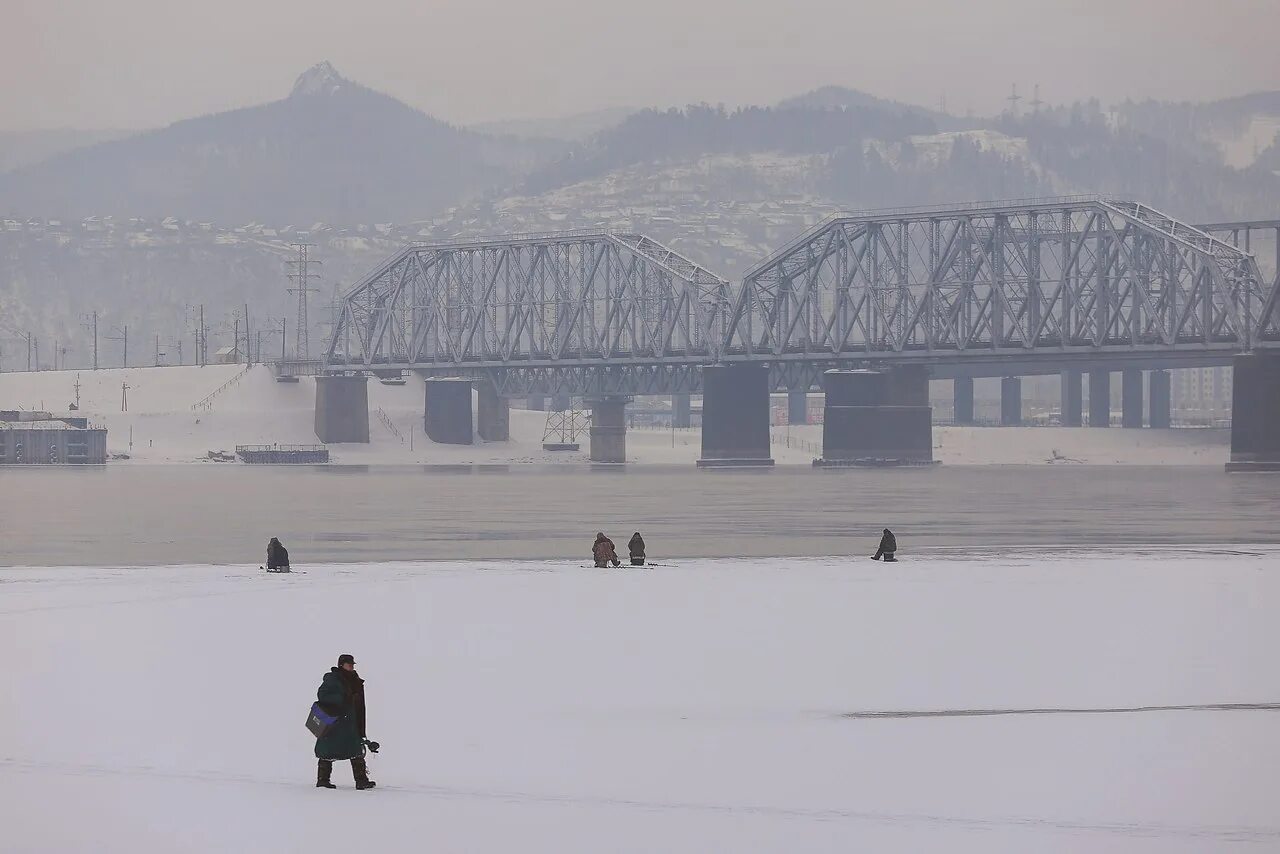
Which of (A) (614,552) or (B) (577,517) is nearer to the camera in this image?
(A) (614,552)

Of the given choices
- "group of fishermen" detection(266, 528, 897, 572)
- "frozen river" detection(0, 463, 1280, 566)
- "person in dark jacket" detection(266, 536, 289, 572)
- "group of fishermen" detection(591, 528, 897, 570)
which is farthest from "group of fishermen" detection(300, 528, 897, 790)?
"frozen river" detection(0, 463, 1280, 566)

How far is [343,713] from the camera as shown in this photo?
26219mm

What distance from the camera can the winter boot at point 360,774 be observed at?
2691cm

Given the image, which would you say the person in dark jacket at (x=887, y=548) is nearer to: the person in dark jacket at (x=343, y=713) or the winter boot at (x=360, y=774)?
the winter boot at (x=360, y=774)

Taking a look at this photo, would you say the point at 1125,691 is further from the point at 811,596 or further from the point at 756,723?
the point at 811,596

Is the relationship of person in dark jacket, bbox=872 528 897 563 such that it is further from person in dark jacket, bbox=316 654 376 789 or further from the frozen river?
person in dark jacket, bbox=316 654 376 789

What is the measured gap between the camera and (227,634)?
43.8 m

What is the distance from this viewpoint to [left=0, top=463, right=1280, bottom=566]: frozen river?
8500 centimetres

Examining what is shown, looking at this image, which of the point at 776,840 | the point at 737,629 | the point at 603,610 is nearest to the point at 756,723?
the point at 776,840

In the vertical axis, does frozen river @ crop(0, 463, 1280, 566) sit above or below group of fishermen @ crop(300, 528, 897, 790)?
below

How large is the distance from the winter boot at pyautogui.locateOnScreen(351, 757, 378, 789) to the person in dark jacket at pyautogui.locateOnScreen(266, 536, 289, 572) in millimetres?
38265

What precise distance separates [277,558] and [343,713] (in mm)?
39720

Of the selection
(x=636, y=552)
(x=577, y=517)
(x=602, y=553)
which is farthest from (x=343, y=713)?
(x=577, y=517)

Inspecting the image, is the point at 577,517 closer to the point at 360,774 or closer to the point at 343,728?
the point at 360,774
